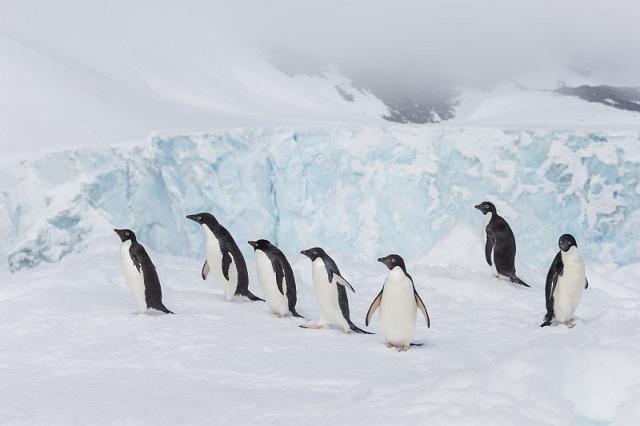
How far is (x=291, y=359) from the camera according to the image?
4.05 metres

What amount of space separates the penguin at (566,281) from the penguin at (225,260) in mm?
2732

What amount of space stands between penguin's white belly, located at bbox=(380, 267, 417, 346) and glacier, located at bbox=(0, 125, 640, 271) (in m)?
13.2

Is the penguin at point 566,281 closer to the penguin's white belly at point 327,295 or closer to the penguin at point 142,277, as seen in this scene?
the penguin's white belly at point 327,295

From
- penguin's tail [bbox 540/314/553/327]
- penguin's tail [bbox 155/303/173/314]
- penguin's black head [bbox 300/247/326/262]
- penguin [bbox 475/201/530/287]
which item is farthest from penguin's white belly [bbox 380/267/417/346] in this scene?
penguin [bbox 475/201/530/287]

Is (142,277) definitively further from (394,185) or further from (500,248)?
(394,185)

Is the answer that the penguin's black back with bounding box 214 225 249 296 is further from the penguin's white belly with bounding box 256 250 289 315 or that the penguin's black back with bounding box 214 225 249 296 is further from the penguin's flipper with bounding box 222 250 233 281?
the penguin's white belly with bounding box 256 250 289 315

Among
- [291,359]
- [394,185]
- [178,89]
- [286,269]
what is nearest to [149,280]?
[286,269]

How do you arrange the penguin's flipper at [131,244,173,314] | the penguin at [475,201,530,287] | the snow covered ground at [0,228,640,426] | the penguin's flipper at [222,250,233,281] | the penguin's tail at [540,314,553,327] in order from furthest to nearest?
the penguin at [475,201,530,287]
the penguin's flipper at [222,250,233,281]
the penguin's tail at [540,314,553,327]
the penguin's flipper at [131,244,173,314]
the snow covered ground at [0,228,640,426]

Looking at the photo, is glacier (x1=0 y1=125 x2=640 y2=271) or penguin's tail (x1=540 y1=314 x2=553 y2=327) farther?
glacier (x1=0 y1=125 x2=640 y2=271)

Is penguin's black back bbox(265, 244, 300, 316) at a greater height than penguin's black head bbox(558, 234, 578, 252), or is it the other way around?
penguin's black head bbox(558, 234, 578, 252)

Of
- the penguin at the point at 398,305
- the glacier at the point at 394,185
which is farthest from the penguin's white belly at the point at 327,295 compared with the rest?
the glacier at the point at 394,185

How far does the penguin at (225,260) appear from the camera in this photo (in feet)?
20.0

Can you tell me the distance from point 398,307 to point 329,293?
2.32ft

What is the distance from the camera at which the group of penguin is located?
452cm
